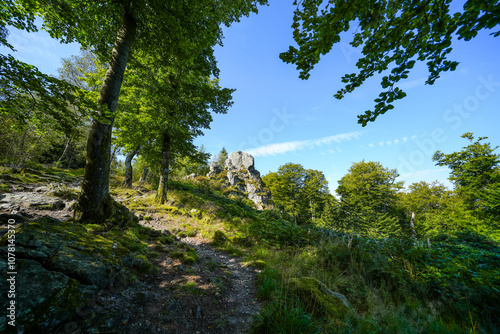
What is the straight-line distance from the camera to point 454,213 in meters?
15.6

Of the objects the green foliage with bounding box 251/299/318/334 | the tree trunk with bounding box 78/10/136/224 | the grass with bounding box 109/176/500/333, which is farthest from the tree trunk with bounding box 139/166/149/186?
the green foliage with bounding box 251/299/318/334

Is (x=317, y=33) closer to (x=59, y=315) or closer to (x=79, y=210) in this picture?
(x=59, y=315)

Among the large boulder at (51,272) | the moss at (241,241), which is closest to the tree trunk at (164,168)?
the moss at (241,241)

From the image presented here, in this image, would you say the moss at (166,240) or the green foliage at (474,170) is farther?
the green foliage at (474,170)

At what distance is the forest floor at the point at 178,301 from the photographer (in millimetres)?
2223

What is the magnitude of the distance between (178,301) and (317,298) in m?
2.61

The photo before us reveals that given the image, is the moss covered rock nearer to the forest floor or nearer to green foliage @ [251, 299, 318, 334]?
green foliage @ [251, 299, 318, 334]

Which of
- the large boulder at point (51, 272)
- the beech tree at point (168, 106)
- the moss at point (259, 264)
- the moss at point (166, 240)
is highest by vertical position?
the beech tree at point (168, 106)

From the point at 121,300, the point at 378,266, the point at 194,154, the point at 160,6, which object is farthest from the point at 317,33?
the point at 194,154

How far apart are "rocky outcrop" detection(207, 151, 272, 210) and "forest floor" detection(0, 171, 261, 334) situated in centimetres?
2565

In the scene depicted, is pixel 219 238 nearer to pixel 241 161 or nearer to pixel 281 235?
pixel 281 235

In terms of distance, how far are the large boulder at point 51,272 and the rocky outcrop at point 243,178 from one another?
27129 mm

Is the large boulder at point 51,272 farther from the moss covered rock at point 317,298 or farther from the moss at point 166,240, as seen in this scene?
the moss covered rock at point 317,298

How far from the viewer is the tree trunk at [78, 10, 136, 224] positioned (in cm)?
448
